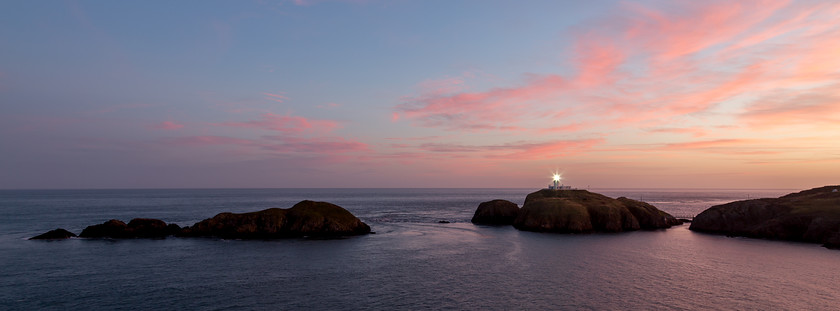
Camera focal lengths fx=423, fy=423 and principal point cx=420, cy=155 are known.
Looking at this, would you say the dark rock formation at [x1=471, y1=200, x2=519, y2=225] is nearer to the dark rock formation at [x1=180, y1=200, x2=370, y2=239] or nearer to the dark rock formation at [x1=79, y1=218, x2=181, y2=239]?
the dark rock formation at [x1=180, y1=200, x2=370, y2=239]

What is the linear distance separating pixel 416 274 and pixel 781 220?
71253 mm

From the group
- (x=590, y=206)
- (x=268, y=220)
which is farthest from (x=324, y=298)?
(x=590, y=206)

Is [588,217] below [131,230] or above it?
above

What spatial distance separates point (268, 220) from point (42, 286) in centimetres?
4007

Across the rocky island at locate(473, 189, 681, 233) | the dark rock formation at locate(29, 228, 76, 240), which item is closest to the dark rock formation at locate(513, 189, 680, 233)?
the rocky island at locate(473, 189, 681, 233)

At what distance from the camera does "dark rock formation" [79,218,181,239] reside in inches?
2982

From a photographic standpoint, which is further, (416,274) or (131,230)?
(131,230)

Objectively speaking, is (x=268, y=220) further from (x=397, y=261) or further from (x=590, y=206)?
(x=590, y=206)

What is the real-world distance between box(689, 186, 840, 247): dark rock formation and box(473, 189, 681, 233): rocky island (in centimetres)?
987

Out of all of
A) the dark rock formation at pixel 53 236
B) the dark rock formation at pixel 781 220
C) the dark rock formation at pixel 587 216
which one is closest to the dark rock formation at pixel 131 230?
the dark rock formation at pixel 53 236

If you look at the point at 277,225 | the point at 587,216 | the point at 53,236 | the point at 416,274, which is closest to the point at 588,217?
the point at 587,216

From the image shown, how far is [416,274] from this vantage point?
155 feet

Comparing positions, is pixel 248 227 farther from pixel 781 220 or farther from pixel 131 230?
pixel 781 220

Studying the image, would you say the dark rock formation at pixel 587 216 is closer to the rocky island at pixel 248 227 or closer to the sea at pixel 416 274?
the sea at pixel 416 274
